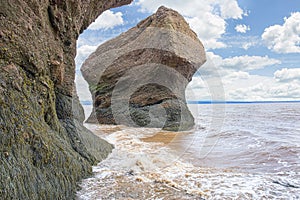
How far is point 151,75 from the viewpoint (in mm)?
15109

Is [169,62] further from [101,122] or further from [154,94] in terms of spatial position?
[101,122]

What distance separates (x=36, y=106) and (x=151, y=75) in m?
12.0

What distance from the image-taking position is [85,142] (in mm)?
5035

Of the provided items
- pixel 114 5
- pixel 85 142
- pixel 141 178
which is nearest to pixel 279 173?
pixel 141 178

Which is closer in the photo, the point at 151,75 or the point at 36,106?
the point at 36,106

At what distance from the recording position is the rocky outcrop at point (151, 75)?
14.2 m

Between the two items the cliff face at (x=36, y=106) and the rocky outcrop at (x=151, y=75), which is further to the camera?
the rocky outcrop at (x=151, y=75)

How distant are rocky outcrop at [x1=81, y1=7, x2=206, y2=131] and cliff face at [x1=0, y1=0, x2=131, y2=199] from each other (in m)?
9.56

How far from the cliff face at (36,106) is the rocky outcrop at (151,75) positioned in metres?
9.56

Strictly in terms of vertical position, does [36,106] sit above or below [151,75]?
below

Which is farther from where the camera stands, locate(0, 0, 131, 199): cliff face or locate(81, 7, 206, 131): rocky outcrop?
locate(81, 7, 206, 131): rocky outcrop

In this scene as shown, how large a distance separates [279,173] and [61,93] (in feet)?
15.9

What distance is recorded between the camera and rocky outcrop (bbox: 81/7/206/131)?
14.2 metres

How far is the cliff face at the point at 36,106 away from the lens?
249 cm
